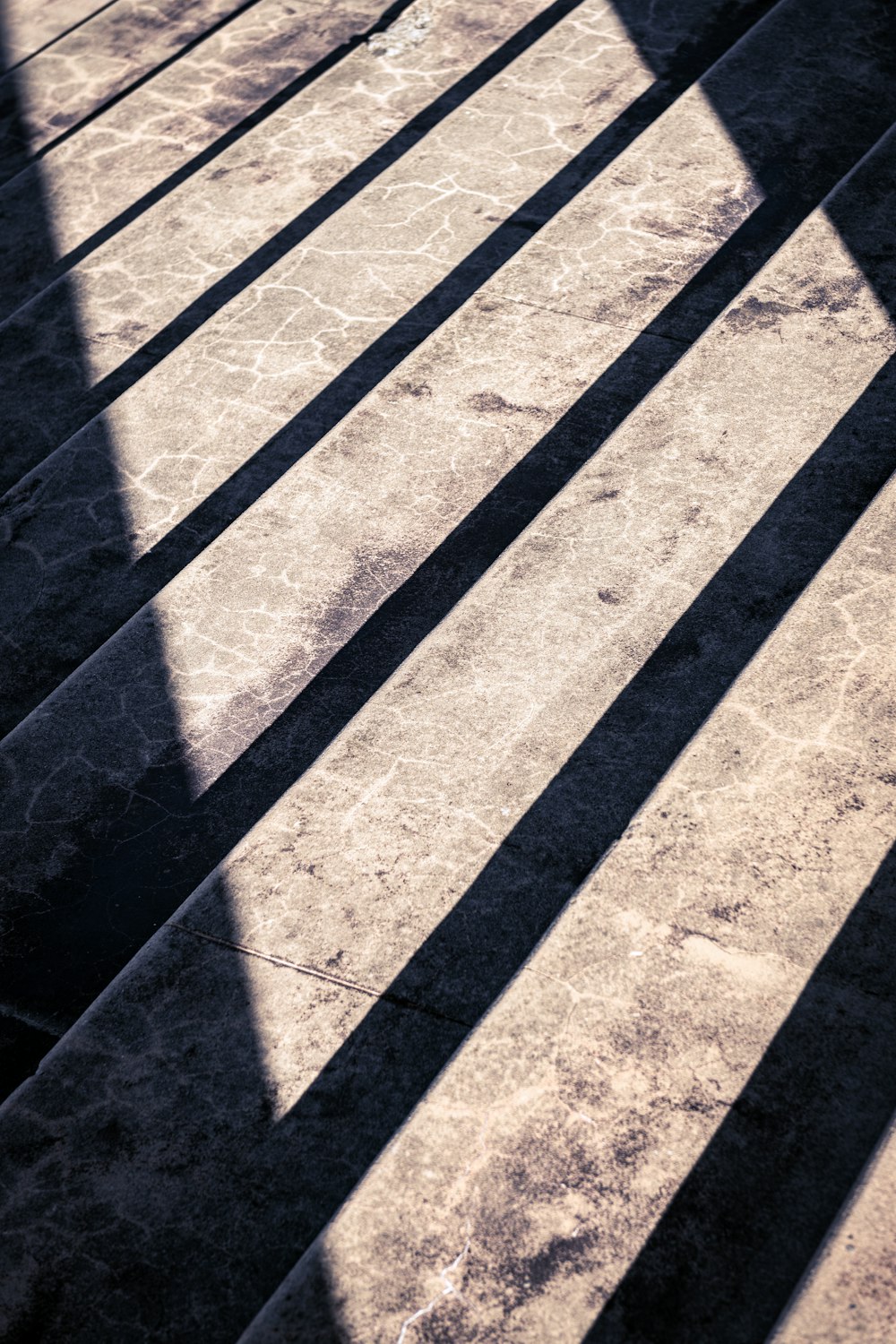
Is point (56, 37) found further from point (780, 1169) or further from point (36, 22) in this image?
point (780, 1169)

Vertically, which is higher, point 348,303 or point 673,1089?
point 348,303

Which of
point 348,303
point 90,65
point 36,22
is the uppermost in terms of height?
point 36,22

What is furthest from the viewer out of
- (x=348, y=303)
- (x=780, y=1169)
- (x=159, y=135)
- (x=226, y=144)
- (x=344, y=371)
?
(x=159, y=135)

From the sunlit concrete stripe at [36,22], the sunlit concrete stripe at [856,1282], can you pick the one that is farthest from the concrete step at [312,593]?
the sunlit concrete stripe at [36,22]

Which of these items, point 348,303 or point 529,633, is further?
point 348,303

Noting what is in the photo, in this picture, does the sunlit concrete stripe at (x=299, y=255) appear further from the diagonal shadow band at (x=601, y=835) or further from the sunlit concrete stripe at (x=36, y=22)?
the sunlit concrete stripe at (x=36, y=22)

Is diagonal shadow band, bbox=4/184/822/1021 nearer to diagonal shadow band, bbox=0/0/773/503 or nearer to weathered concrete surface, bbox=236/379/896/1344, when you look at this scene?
weathered concrete surface, bbox=236/379/896/1344

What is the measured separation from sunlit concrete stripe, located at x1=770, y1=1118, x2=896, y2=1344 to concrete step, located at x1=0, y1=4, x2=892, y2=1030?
5.21 ft

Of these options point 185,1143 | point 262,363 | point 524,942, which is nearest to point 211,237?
point 262,363

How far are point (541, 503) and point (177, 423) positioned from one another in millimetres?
1307

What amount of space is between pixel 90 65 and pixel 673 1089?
19.9ft

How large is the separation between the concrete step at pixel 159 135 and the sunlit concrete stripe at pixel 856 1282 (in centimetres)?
393

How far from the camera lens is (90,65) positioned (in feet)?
19.6

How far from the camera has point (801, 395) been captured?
3289 mm
